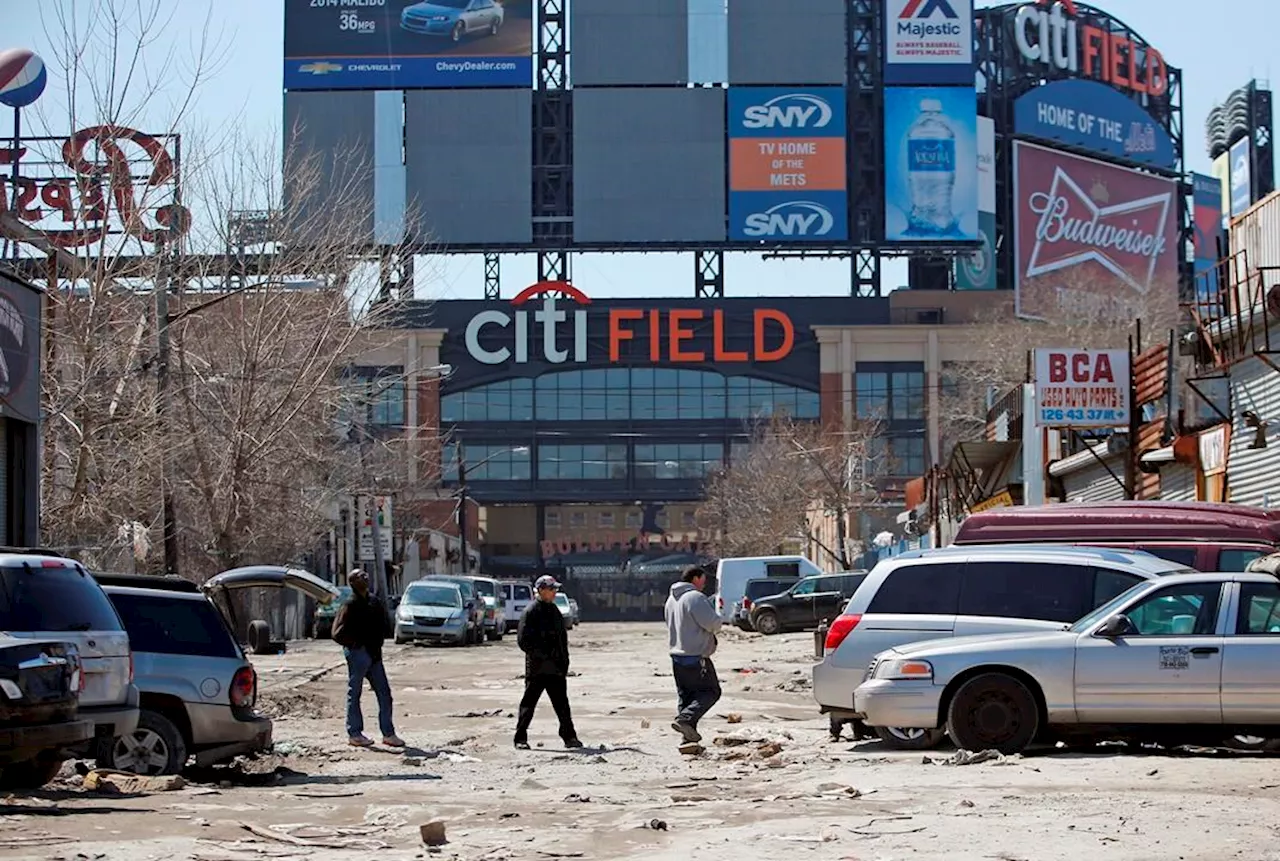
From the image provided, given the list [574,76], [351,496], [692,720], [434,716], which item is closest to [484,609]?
[351,496]

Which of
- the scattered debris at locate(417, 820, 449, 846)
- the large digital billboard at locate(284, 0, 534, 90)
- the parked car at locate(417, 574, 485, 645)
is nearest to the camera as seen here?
the scattered debris at locate(417, 820, 449, 846)

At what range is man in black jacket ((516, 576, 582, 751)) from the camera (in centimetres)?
1741

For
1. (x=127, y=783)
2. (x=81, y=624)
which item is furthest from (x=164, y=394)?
(x=81, y=624)

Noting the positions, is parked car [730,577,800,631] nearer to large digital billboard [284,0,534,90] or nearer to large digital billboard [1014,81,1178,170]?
large digital billboard [284,0,534,90]

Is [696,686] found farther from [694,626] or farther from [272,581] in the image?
[272,581]

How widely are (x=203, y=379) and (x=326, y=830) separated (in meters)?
21.9

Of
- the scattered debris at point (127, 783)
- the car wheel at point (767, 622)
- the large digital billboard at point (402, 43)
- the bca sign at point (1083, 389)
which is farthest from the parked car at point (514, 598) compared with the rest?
the scattered debris at point (127, 783)

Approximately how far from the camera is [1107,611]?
14.7 m

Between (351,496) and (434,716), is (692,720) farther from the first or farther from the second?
(351,496)

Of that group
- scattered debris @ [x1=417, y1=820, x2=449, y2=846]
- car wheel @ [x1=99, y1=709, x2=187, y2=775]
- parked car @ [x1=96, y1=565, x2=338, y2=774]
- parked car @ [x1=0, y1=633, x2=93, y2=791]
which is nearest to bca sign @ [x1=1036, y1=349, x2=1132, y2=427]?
parked car @ [x1=96, y1=565, x2=338, y2=774]

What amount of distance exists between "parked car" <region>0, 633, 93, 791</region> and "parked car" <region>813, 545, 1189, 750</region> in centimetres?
670

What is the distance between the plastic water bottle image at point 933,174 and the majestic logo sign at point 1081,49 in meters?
11.1

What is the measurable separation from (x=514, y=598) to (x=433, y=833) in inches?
1967

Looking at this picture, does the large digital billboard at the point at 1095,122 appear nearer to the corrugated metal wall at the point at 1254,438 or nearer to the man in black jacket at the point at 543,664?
the corrugated metal wall at the point at 1254,438
